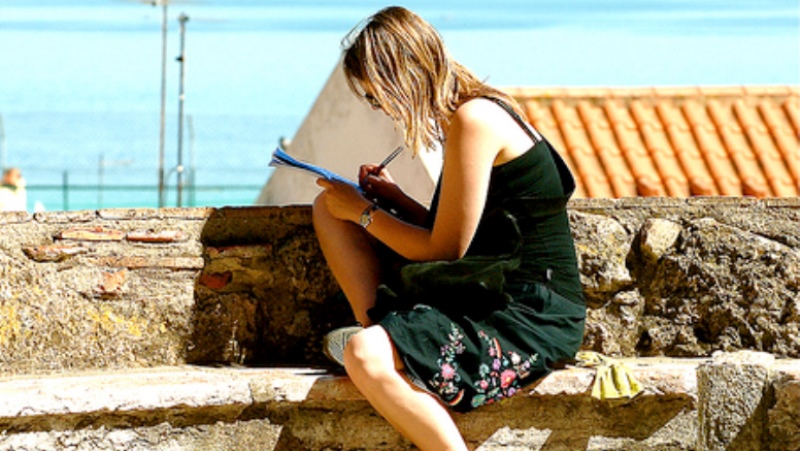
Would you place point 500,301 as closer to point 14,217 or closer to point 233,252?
point 233,252

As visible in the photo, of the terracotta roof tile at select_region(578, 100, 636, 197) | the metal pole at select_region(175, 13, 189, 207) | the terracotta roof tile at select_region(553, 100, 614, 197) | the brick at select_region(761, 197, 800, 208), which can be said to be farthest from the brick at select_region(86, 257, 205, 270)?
the metal pole at select_region(175, 13, 189, 207)

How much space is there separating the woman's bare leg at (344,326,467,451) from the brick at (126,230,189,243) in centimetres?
75

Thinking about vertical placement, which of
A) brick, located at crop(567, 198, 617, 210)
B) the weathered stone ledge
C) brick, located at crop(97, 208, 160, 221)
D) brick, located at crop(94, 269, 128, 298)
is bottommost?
the weathered stone ledge

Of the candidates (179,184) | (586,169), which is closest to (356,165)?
(586,169)

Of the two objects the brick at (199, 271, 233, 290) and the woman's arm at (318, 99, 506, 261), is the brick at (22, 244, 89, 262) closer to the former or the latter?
the brick at (199, 271, 233, 290)

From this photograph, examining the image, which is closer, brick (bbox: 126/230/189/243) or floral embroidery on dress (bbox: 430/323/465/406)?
floral embroidery on dress (bbox: 430/323/465/406)

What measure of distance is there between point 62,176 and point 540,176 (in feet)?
66.6

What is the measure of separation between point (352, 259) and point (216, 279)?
0.44 metres

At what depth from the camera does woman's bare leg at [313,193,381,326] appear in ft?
12.0

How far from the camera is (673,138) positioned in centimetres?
1144

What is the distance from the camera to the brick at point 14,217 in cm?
372

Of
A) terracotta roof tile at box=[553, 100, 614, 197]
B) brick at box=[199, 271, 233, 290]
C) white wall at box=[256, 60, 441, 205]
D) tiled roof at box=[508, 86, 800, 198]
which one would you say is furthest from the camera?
tiled roof at box=[508, 86, 800, 198]

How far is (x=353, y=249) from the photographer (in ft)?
12.1

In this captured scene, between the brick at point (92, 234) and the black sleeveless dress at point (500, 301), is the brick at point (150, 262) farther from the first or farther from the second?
the black sleeveless dress at point (500, 301)
